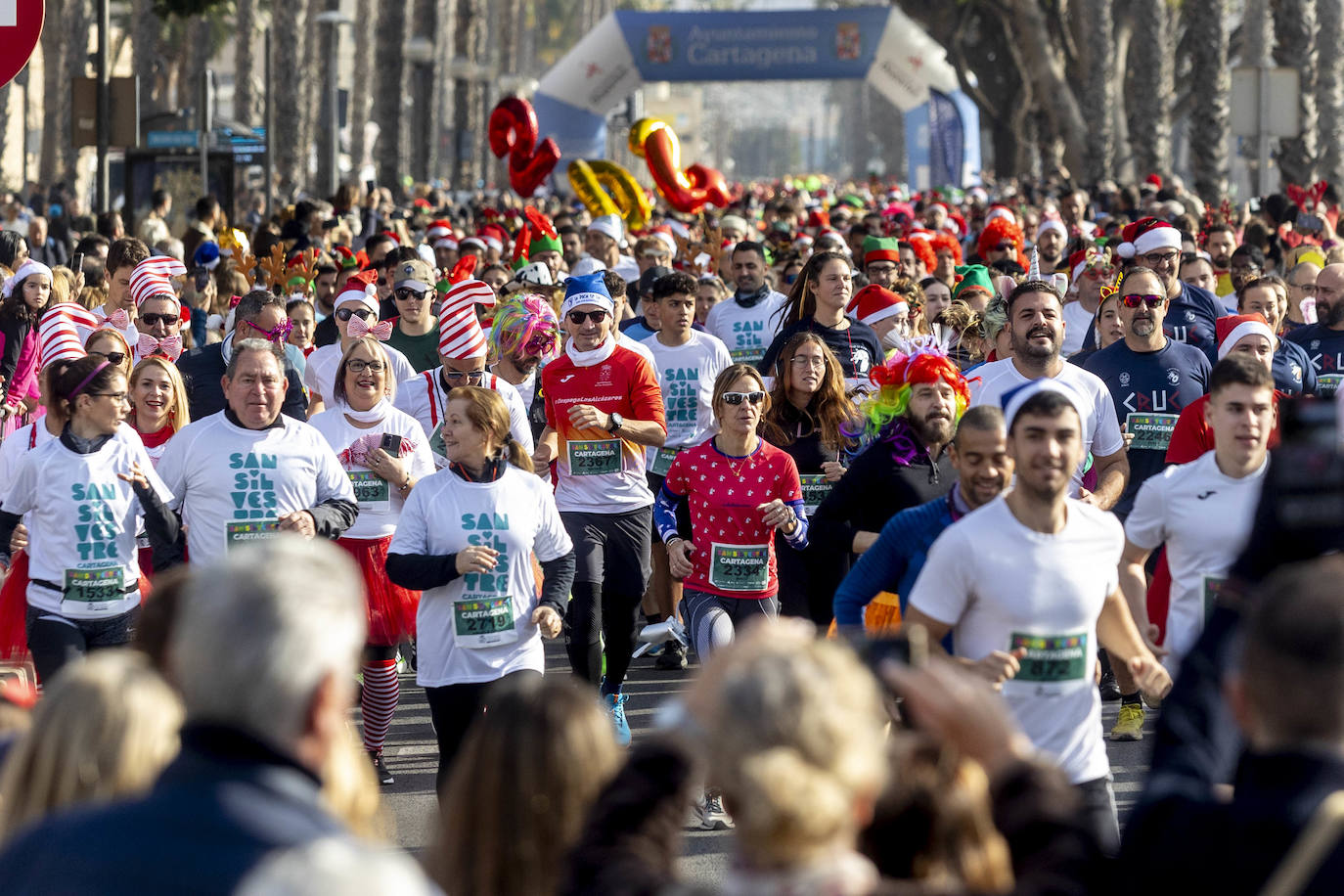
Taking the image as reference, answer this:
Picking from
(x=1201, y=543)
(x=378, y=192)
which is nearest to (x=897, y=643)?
(x=1201, y=543)

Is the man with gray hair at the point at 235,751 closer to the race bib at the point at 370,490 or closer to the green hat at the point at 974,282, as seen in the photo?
the race bib at the point at 370,490

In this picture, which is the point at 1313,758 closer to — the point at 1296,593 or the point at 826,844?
the point at 1296,593

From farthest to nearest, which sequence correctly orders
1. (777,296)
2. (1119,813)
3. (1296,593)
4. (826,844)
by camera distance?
1. (777,296)
2. (1119,813)
3. (1296,593)
4. (826,844)

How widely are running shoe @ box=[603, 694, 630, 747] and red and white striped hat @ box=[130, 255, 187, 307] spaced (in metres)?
3.11

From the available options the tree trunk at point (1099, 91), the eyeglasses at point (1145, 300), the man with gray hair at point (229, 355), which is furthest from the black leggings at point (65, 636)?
the tree trunk at point (1099, 91)

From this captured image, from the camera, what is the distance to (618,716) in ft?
26.8

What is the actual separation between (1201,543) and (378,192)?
738 inches

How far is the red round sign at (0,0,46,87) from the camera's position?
19.8 feet

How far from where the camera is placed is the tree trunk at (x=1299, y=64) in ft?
87.7

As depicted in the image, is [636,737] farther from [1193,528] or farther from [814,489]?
[1193,528]

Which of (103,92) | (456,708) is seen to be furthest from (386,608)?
(103,92)

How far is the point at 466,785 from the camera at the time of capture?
3312 millimetres

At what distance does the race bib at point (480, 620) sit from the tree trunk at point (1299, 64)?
73.4ft

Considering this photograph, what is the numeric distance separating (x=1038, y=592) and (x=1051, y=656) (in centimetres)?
17
